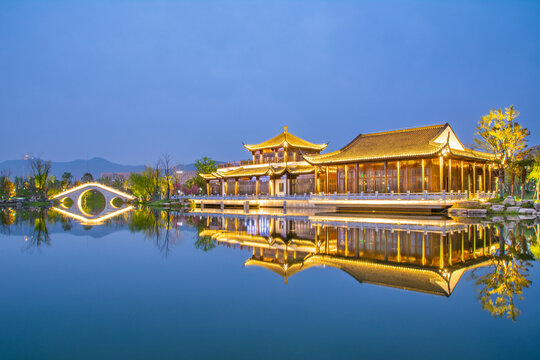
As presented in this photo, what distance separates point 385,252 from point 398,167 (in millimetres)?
17957

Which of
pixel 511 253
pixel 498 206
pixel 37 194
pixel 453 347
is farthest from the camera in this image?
pixel 37 194

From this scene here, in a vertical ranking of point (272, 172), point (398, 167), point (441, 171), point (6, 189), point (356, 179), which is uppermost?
point (272, 172)

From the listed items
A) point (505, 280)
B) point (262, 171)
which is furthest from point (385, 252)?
point (262, 171)

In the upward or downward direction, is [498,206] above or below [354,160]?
below

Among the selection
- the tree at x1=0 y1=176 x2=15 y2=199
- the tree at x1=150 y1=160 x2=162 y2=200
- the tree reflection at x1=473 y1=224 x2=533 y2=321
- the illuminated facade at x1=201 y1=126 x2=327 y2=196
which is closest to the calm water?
the tree reflection at x1=473 y1=224 x2=533 y2=321

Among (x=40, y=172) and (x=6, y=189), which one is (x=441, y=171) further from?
(x=6, y=189)

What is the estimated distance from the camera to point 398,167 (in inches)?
1062

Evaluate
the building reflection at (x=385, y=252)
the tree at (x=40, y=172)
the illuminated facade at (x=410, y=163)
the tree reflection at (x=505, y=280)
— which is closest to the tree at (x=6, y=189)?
the tree at (x=40, y=172)

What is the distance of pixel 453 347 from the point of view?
4324 millimetres

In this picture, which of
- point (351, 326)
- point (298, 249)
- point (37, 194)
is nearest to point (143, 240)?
point (298, 249)

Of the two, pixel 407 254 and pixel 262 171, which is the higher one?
pixel 262 171

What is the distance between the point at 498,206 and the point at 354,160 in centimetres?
984

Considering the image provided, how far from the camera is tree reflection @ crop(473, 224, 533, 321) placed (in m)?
5.63

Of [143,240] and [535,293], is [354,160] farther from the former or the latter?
[535,293]
